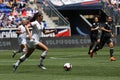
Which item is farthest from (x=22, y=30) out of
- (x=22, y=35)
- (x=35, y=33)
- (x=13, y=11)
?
(x=13, y=11)

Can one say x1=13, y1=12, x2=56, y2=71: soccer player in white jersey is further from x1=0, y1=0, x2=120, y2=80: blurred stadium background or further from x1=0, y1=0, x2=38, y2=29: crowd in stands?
x1=0, y1=0, x2=38, y2=29: crowd in stands

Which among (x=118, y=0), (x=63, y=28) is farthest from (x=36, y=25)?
(x=118, y=0)

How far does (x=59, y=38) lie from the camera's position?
42.1 metres

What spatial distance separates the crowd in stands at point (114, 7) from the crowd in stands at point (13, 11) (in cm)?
775

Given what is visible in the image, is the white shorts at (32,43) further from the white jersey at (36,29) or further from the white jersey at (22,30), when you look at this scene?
the white jersey at (22,30)

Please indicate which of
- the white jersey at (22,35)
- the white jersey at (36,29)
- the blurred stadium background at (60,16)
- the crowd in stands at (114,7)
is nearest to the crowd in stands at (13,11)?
the blurred stadium background at (60,16)

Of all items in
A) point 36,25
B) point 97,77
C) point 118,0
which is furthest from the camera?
point 118,0

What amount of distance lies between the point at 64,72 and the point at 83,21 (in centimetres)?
3337

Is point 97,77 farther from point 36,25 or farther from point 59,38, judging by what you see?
point 59,38

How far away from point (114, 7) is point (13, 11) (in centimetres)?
1058

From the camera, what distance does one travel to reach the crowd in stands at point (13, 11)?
145 ft

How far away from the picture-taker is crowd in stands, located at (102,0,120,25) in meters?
48.7

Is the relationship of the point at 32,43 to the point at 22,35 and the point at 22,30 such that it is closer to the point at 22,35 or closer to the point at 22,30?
the point at 22,30

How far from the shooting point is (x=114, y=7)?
49.9m
